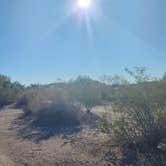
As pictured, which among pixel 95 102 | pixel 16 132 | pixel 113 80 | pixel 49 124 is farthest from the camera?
pixel 95 102

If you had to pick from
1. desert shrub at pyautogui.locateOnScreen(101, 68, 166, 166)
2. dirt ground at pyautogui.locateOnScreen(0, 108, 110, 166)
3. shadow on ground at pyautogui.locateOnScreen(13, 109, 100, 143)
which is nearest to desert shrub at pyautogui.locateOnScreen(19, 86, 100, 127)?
shadow on ground at pyautogui.locateOnScreen(13, 109, 100, 143)

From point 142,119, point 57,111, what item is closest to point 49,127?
point 57,111

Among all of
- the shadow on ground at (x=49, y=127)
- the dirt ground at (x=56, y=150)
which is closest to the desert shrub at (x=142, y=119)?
the dirt ground at (x=56, y=150)

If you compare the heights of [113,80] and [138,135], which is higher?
[113,80]

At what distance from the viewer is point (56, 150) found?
10.6 m

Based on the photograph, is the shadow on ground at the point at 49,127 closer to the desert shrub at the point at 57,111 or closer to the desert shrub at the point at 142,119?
the desert shrub at the point at 57,111

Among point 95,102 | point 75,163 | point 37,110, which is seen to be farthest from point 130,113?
point 95,102

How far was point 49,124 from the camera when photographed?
670 inches

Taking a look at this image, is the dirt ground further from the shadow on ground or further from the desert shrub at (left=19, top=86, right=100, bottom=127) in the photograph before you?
the desert shrub at (left=19, top=86, right=100, bottom=127)

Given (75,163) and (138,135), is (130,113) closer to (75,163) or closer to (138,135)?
(138,135)

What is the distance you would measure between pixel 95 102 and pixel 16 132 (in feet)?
32.3

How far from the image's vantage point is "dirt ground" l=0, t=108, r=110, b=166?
9047 millimetres

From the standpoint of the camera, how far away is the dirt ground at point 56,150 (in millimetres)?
9047

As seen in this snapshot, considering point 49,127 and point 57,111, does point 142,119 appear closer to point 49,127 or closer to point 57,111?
point 49,127
